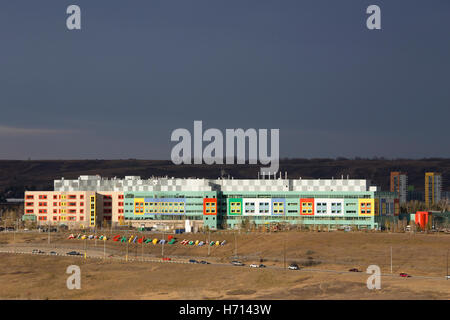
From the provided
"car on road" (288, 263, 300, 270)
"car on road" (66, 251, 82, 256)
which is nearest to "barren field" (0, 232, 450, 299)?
"car on road" (288, 263, 300, 270)

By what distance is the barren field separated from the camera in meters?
136

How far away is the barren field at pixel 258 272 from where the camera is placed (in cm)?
13550

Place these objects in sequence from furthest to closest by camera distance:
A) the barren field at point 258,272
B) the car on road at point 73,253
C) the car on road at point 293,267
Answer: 1. the car on road at point 73,253
2. the car on road at point 293,267
3. the barren field at point 258,272

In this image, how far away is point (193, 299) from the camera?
436 feet

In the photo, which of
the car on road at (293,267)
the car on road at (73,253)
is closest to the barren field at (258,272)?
the car on road at (293,267)

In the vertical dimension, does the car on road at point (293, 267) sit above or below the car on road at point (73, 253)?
above

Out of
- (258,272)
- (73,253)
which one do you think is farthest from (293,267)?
(73,253)

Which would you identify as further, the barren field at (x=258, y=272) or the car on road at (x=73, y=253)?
the car on road at (x=73, y=253)

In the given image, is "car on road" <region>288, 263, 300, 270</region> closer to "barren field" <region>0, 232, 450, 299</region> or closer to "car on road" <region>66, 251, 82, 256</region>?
"barren field" <region>0, 232, 450, 299</region>

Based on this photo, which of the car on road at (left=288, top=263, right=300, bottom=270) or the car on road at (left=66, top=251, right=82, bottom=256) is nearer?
the car on road at (left=288, top=263, right=300, bottom=270)

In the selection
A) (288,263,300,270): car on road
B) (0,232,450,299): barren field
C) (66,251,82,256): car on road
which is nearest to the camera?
(0,232,450,299): barren field

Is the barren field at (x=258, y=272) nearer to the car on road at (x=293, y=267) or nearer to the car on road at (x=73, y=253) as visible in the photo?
the car on road at (x=293, y=267)
